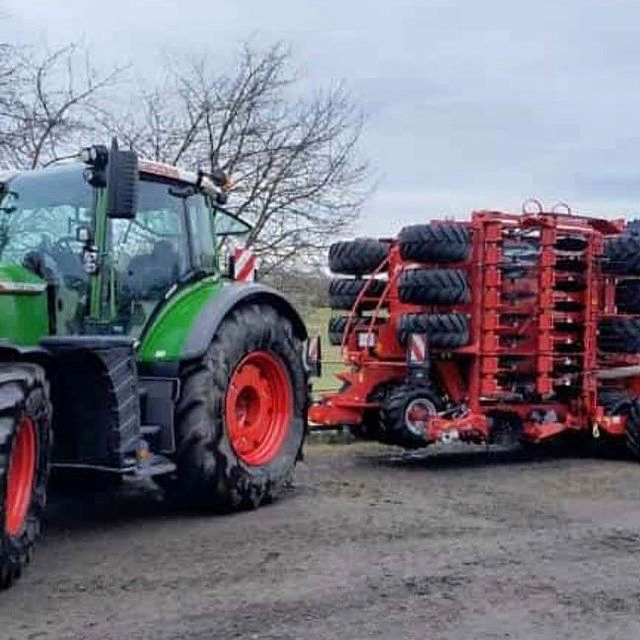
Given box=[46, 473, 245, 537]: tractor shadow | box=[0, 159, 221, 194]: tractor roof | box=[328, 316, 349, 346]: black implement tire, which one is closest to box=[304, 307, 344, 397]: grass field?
box=[328, 316, 349, 346]: black implement tire

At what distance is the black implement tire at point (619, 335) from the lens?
11406 millimetres

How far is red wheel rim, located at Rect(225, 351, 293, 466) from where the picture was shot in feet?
27.0

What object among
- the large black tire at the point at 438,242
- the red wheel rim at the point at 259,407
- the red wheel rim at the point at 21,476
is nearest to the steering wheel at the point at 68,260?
the red wheel rim at the point at 259,407

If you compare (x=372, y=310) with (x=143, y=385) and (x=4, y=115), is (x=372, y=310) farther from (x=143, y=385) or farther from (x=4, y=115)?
(x=4, y=115)

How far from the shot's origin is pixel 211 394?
764cm

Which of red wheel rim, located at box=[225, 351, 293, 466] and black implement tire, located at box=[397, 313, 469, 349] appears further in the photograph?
black implement tire, located at box=[397, 313, 469, 349]

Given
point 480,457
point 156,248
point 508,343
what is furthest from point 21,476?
point 480,457

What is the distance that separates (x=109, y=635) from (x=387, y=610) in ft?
4.23

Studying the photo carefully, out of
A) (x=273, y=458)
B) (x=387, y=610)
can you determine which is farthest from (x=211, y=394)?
(x=387, y=610)

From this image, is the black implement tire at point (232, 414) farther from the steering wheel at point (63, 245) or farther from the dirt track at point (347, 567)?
the steering wheel at point (63, 245)

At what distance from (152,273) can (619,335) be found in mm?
5288

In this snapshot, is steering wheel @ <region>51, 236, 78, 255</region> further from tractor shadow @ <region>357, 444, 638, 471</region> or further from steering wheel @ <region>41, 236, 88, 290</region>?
tractor shadow @ <region>357, 444, 638, 471</region>

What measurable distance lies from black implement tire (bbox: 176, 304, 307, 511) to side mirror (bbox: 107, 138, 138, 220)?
1.19 m

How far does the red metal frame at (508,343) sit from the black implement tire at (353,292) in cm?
8
